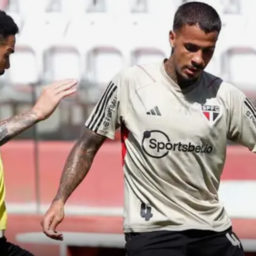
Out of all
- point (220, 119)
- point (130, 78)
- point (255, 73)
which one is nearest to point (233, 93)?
point (220, 119)

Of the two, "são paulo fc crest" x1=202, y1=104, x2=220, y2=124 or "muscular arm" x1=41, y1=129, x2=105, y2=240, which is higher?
"são paulo fc crest" x1=202, y1=104, x2=220, y2=124

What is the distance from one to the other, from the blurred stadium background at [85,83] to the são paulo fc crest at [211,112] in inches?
48.6

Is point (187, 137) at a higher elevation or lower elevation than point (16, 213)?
higher

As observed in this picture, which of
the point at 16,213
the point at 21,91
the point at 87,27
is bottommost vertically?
the point at 16,213

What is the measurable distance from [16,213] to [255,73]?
136cm

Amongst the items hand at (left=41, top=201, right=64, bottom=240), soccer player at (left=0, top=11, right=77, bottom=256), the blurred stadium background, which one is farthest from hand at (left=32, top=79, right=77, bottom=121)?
the blurred stadium background

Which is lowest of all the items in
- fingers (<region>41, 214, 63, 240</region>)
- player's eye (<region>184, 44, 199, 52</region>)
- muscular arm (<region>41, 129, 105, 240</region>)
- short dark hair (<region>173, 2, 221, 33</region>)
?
fingers (<region>41, 214, 63, 240</region>)

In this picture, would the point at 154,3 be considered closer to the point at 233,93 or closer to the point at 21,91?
the point at 21,91

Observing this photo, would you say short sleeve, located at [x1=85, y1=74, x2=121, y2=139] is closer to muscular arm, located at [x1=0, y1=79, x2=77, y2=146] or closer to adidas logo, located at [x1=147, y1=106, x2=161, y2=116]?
adidas logo, located at [x1=147, y1=106, x2=161, y2=116]

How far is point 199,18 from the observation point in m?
3.80

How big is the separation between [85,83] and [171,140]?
1442mm

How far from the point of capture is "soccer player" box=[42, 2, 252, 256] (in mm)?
3834

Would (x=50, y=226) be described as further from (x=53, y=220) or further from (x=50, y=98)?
(x=50, y=98)

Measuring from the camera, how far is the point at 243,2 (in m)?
5.15
